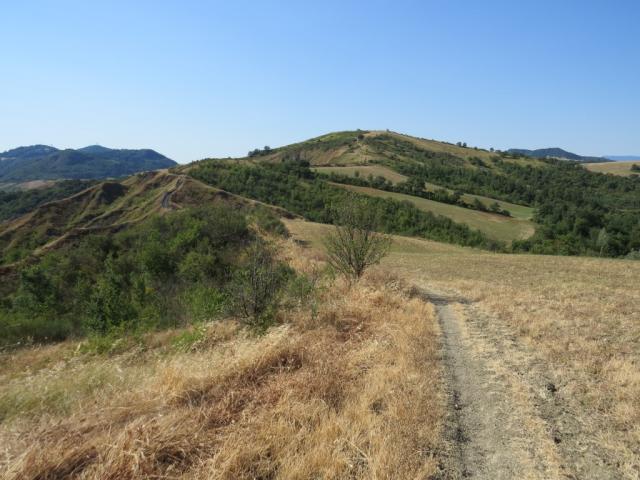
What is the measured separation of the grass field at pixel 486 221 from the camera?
74.9 m

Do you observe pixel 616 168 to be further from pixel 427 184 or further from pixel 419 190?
pixel 419 190

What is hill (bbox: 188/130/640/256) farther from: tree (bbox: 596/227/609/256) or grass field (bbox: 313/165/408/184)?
grass field (bbox: 313/165/408/184)

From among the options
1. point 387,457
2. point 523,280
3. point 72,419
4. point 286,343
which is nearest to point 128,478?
point 72,419

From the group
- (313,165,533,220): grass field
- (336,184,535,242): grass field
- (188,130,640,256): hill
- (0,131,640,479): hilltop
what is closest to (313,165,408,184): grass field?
(313,165,533,220): grass field

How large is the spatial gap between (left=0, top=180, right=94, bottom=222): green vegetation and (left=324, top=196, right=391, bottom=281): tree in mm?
151054

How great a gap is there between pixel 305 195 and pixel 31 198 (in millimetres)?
117558

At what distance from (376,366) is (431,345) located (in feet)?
6.51

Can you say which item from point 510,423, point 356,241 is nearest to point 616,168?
point 356,241

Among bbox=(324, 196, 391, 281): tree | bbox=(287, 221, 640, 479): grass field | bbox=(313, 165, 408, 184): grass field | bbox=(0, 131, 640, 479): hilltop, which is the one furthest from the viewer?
bbox=(313, 165, 408, 184): grass field

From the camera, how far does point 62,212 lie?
88.1m

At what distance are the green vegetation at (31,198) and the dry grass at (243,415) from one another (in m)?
156

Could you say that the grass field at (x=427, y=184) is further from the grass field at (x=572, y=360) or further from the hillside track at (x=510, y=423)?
the hillside track at (x=510, y=423)

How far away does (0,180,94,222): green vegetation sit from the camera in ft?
431

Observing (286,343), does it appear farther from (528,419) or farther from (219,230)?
(219,230)
